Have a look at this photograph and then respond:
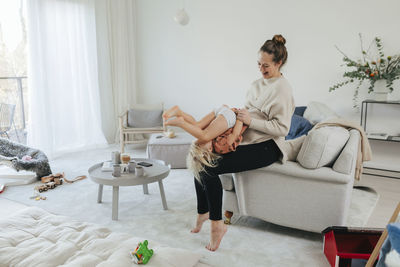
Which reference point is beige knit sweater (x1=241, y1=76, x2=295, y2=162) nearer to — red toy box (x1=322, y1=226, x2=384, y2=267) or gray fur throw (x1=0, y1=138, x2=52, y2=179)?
red toy box (x1=322, y1=226, x2=384, y2=267)

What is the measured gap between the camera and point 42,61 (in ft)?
14.3

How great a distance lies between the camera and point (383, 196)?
3133 mm

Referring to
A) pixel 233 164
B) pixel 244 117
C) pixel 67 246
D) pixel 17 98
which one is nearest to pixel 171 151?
pixel 233 164

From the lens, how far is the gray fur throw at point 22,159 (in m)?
3.43

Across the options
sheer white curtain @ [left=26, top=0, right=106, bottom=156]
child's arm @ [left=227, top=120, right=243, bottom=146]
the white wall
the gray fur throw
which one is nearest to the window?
sheer white curtain @ [left=26, top=0, right=106, bottom=156]

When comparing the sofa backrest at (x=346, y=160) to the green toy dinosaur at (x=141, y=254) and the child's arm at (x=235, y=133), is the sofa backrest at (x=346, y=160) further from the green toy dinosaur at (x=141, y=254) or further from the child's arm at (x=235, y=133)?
the green toy dinosaur at (x=141, y=254)

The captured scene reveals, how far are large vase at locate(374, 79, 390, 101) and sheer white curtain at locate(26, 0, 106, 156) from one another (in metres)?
3.63

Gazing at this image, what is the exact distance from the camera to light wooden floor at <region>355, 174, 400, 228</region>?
8.61 feet

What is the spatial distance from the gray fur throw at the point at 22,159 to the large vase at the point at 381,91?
11.6ft

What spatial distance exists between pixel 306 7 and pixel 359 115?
142cm

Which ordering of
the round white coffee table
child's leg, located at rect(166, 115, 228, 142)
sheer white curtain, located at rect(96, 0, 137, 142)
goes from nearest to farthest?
child's leg, located at rect(166, 115, 228, 142), the round white coffee table, sheer white curtain, located at rect(96, 0, 137, 142)

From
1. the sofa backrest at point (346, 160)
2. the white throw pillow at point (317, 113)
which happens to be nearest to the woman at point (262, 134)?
the sofa backrest at point (346, 160)

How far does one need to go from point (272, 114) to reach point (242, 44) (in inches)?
109

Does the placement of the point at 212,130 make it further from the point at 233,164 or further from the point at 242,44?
the point at 242,44
